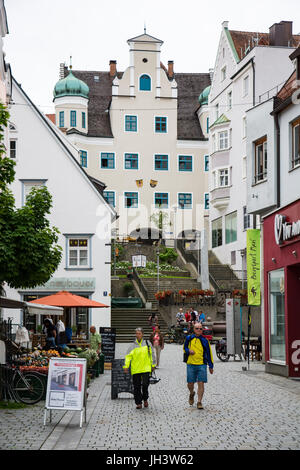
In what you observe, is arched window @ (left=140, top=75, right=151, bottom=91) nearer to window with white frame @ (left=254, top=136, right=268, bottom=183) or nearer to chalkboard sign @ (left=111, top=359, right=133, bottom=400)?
window with white frame @ (left=254, top=136, right=268, bottom=183)

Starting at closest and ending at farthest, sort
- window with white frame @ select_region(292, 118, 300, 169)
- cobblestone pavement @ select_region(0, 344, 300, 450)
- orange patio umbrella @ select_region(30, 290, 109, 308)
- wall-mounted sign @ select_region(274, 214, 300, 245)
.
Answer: cobblestone pavement @ select_region(0, 344, 300, 450), wall-mounted sign @ select_region(274, 214, 300, 245), window with white frame @ select_region(292, 118, 300, 169), orange patio umbrella @ select_region(30, 290, 109, 308)

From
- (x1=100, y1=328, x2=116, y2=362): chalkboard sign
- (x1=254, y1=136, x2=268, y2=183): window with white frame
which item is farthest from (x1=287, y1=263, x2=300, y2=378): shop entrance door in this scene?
(x1=100, y1=328, x2=116, y2=362): chalkboard sign

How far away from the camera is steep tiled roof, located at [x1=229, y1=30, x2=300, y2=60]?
55787 millimetres

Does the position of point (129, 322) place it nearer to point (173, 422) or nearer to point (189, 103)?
point (173, 422)

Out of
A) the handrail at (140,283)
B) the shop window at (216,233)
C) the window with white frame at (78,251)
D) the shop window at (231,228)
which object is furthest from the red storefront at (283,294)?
the shop window at (216,233)

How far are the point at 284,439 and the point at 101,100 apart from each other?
216ft

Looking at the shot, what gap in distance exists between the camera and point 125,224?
6900cm

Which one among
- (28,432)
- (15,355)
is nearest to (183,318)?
(15,355)

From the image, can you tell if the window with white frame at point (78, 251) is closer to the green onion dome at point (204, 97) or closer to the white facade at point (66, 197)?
the white facade at point (66, 197)

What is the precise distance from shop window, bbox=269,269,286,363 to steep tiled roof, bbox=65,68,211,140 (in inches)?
1843

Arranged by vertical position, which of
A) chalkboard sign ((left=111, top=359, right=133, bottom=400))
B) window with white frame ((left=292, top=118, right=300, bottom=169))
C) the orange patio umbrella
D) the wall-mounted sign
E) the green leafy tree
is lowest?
chalkboard sign ((left=111, top=359, right=133, bottom=400))

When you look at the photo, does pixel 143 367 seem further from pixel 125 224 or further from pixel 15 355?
pixel 125 224

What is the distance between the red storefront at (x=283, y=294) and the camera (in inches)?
883

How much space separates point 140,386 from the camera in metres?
16.0
